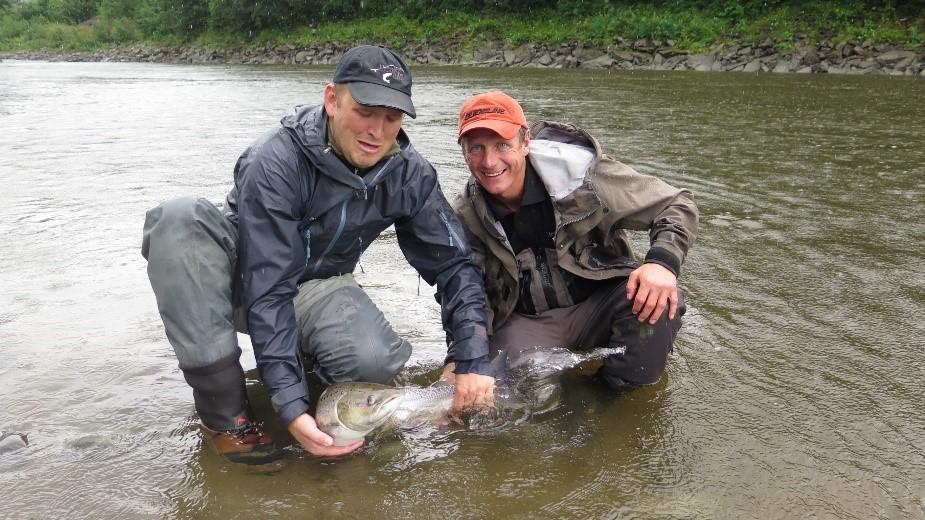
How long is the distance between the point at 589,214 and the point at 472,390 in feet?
2.95

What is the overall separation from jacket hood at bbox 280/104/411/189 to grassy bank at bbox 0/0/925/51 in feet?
80.9

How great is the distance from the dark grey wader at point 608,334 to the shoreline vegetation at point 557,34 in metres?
21.3

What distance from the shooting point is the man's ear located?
267 cm

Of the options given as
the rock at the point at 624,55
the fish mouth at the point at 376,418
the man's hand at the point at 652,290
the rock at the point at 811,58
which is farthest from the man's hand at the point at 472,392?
the rock at the point at 624,55

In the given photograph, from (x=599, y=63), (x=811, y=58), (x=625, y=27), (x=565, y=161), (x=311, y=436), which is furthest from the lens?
(x=625, y=27)

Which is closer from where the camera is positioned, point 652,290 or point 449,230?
point 652,290

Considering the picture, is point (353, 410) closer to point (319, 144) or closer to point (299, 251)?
point (299, 251)

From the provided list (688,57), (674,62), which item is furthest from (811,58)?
(674,62)

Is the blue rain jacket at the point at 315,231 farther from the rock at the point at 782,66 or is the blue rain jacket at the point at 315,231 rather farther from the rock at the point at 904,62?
the rock at the point at 782,66

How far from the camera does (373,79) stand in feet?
8.45

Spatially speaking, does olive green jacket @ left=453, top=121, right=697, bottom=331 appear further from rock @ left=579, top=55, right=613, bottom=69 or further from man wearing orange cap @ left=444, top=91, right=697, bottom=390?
rock @ left=579, top=55, right=613, bottom=69

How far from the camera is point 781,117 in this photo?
11625 mm

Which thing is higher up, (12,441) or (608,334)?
(608,334)

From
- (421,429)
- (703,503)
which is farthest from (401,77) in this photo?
(703,503)
